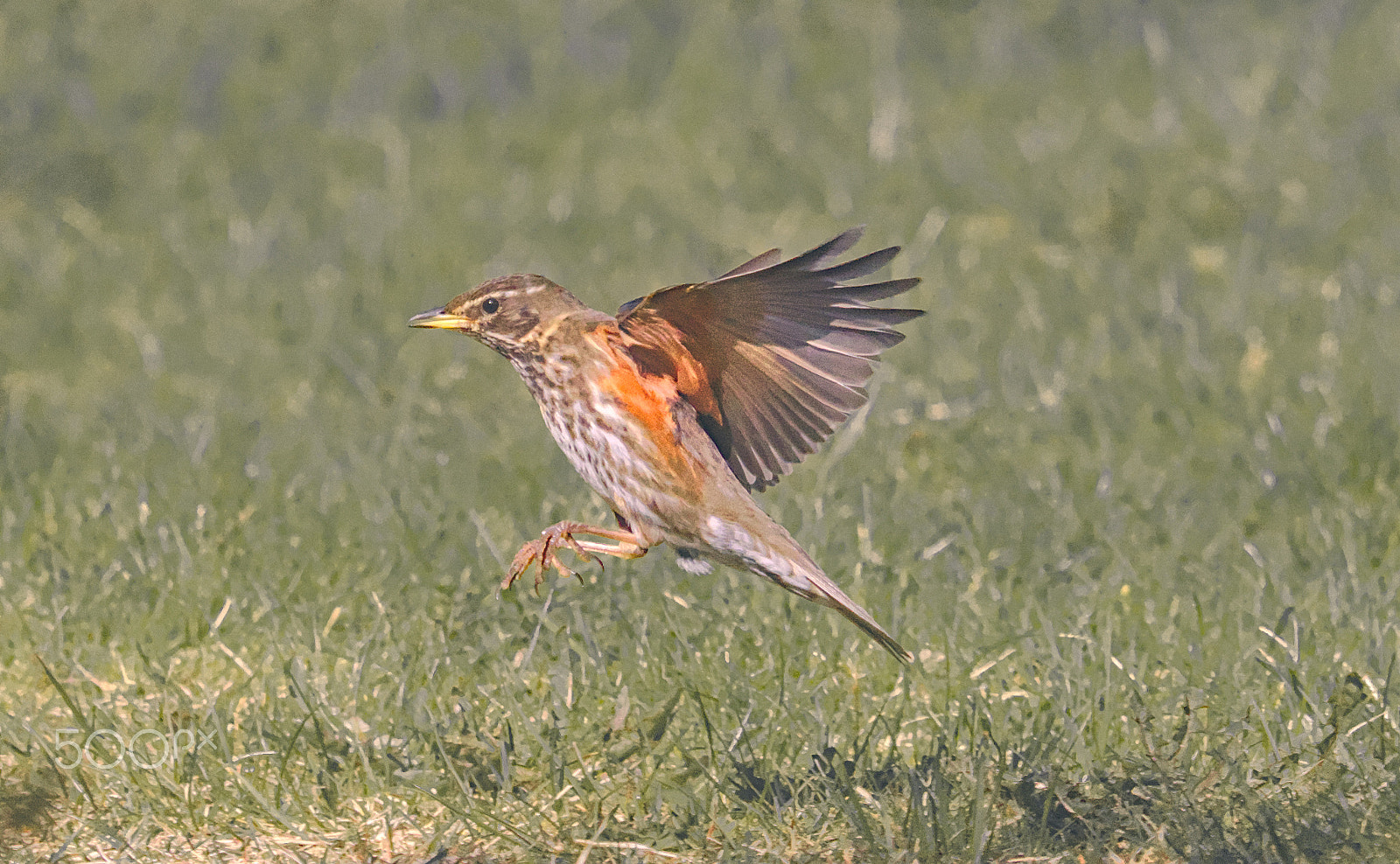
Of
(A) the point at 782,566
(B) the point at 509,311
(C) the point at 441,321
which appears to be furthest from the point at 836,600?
(C) the point at 441,321

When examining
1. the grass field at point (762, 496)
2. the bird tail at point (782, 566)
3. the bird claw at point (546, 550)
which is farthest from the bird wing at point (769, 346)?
the grass field at point (762, 496)

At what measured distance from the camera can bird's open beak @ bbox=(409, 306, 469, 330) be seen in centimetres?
403

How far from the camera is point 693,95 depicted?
10.0 m

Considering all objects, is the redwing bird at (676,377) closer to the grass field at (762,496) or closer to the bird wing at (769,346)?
the bird wing at (769,346)

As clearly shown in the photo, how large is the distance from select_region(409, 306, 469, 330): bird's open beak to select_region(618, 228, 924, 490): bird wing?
354mm

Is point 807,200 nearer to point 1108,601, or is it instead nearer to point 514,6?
point 514,6

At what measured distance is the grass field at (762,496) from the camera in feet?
14.3

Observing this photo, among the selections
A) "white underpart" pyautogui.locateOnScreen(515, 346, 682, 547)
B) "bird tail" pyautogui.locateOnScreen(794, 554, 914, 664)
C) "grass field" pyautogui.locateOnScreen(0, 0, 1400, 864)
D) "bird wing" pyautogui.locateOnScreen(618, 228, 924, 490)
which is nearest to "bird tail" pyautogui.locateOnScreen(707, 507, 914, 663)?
"bird tail" pyautogui.locateOnScreen(794, 554, 914, 664)

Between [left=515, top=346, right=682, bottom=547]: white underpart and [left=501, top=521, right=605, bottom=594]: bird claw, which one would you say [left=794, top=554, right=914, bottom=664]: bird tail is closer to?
[left=515, top=346, right=682, bottom=547]: white underpart

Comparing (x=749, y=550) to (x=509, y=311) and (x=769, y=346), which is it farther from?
(x=509, y=311)

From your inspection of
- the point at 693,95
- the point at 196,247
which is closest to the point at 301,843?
the point at 196,247

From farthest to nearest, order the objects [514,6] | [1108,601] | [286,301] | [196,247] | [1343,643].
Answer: [514,6] < [196,247] < [286,301] < [1108,601] < [1343,643]

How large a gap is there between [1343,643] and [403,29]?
23.2 ft

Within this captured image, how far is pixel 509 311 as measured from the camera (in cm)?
398
